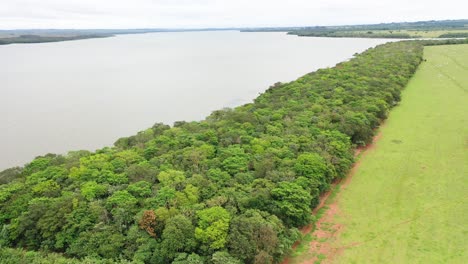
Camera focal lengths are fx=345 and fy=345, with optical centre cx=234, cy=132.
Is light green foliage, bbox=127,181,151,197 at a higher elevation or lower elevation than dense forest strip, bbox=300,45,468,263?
higher

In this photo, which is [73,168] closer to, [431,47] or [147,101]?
[147,101]

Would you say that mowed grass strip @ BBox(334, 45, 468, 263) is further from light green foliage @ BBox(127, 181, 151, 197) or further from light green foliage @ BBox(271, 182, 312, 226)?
light green foliage @ BBox(127, 181, 151, 197)

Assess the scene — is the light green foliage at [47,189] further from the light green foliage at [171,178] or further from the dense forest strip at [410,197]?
the dense forest strip at [410,197]

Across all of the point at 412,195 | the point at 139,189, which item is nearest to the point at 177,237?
the point at 139,189

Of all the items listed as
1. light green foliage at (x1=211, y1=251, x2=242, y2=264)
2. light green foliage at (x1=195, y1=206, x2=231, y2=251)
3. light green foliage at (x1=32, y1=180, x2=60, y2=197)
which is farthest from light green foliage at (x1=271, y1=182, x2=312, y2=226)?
light green foliage at (x1=32, y1=180, x2=60, y2=197)

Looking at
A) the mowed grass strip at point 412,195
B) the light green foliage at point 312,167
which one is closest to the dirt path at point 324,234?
the mowed grass strip at point 412,195

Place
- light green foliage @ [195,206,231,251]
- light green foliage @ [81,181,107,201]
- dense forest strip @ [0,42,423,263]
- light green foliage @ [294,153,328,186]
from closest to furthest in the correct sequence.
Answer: light green foliage @ [195,206,231,251] → dense forest strip @ [0,42,423,263] → light green foliage @ [81,181,107,201] → light green foliage @ [294,153,328,186]

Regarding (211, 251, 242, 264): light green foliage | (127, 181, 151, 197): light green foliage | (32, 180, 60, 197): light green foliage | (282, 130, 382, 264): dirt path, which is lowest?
(282, 130, 382, 264): dirt path
